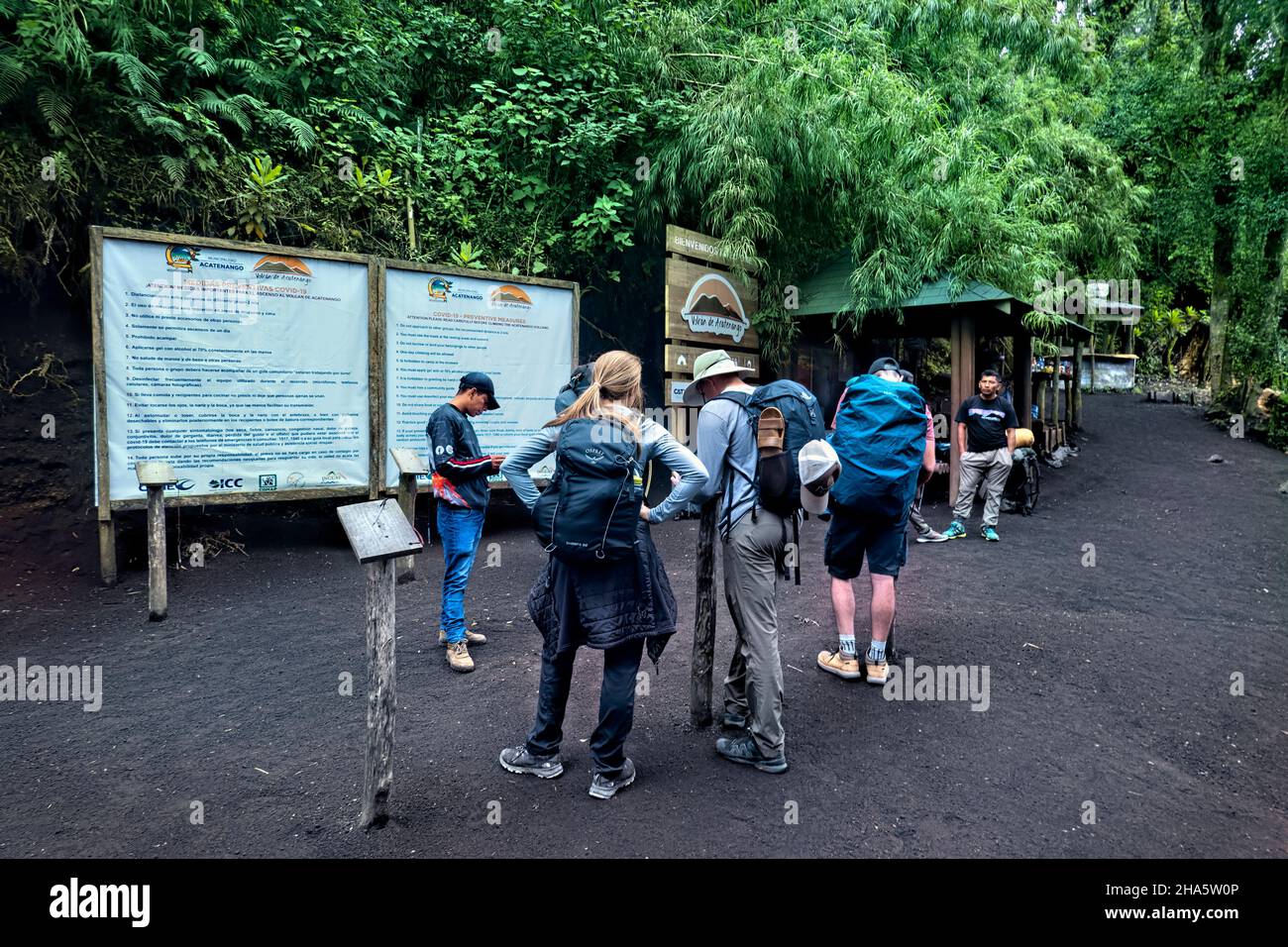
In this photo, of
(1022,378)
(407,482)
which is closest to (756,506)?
(407,482)

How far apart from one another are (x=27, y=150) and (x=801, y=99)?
327 inches

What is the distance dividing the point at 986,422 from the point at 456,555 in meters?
6.88

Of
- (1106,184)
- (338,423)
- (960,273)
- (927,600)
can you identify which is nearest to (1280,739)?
(927,600)

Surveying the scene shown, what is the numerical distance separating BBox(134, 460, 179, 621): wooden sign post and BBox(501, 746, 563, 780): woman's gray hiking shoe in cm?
353

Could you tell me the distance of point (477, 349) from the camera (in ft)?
26.3

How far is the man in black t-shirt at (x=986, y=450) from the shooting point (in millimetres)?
9258

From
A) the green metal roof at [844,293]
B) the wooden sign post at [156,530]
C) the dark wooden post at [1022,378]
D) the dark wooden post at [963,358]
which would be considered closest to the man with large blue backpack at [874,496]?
the wooden sign post at [156,530]

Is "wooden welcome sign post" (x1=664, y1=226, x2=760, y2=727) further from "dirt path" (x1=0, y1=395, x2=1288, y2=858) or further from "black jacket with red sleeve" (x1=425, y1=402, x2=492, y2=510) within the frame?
"black jacket with red sleeve" (x1=425, y1=402, x2=492, y2=510)

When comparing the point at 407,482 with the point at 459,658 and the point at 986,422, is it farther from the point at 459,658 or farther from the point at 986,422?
the point at 986,422

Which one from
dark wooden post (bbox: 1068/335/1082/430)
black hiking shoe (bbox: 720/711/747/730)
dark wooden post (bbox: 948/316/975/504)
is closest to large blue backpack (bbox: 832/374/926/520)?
black hiking shoe (bbox: 720/711/747/730)

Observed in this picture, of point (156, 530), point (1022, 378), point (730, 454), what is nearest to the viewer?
point (730, 454)

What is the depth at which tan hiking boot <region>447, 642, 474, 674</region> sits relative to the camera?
493 centimetres

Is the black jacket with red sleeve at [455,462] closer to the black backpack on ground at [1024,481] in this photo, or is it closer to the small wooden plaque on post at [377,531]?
the small wooden plaque on post at [377,531]

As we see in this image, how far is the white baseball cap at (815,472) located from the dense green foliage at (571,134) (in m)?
6.11
